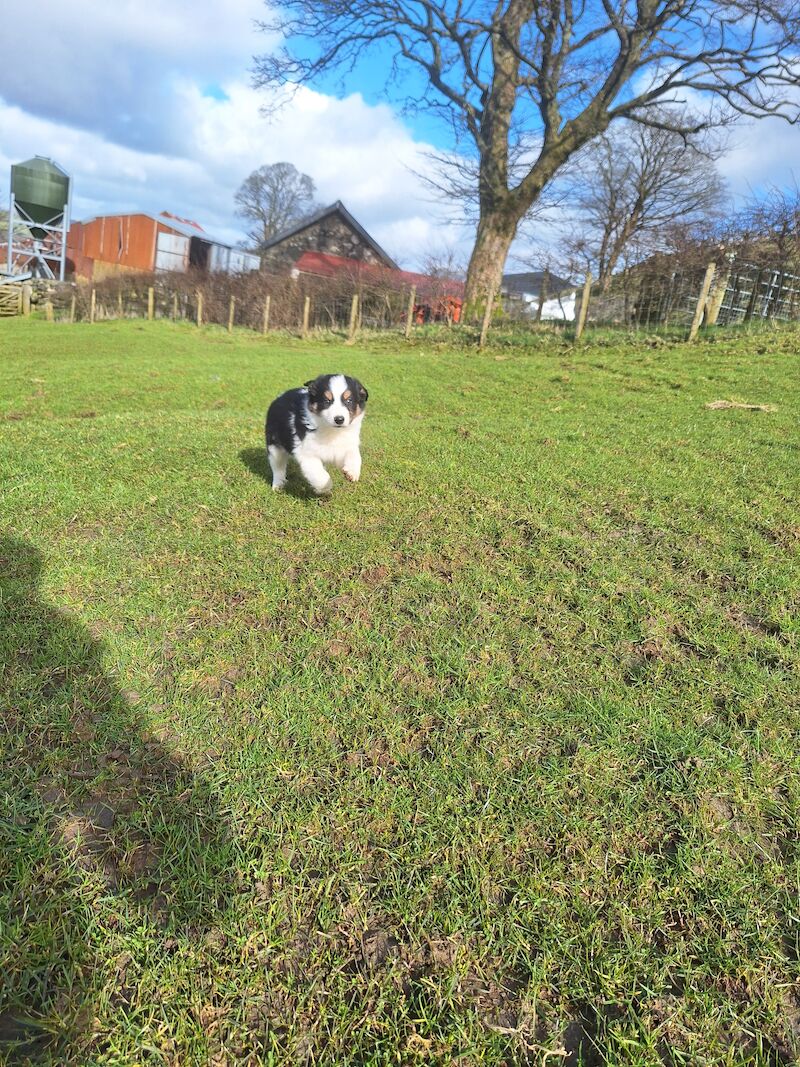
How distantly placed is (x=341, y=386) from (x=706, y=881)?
141 inches

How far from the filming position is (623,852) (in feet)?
6.06

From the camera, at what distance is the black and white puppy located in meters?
4.24

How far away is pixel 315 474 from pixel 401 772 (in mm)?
2624

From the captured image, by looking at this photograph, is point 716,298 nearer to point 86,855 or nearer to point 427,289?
point 427,289

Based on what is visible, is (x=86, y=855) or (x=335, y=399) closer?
(x=86, y=855)

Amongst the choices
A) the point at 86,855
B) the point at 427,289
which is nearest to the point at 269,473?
the point at 86,855

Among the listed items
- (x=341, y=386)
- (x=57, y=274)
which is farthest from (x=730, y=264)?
(x=57, y=274)

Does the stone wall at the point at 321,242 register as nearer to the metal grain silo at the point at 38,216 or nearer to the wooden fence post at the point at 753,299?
the metal grain silo at the point at 38,216

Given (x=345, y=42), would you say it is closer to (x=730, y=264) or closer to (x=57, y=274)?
(x=730, y=264)

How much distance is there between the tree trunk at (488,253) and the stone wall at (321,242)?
66.0 ft

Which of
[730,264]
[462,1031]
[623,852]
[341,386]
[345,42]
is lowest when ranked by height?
[462,1031]

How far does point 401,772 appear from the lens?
6.89ft

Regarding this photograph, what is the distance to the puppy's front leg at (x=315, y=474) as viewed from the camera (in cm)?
428

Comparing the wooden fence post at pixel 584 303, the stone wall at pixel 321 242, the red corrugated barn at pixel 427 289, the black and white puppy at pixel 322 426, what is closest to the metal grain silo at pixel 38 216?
the stone wall at pixel 321 242
